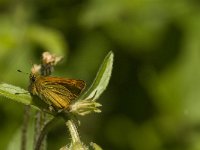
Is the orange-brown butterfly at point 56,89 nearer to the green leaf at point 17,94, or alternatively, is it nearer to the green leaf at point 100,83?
the green leaf at point 17,94

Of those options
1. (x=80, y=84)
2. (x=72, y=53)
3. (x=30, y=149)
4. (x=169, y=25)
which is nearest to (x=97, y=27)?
(x=72, y=53)

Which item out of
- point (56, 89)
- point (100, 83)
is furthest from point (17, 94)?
point (100, 83)

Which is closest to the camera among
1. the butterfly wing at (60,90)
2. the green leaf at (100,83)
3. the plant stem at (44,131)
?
the plant stem at (44,131)

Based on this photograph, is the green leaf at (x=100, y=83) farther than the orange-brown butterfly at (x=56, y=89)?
Yes

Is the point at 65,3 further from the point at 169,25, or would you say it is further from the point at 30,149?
the point at 30,149

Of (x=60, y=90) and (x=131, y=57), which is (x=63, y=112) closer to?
(x=60, y=90)

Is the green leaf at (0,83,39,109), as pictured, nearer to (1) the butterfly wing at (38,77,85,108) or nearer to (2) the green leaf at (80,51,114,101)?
(1) the butterfly wing at (38,77,85,108)

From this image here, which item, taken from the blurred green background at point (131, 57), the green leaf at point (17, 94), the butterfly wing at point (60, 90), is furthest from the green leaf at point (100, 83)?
the blurred green background at point (131, 57)
